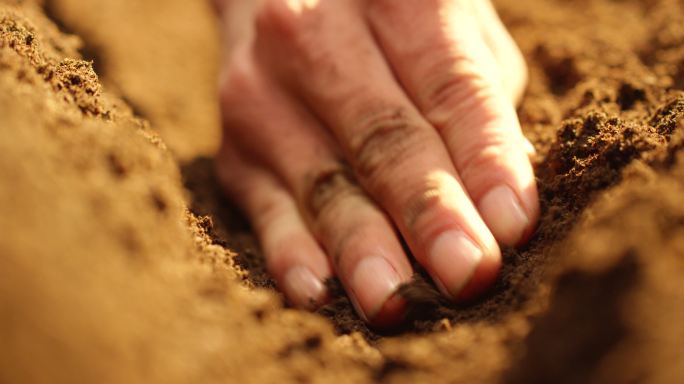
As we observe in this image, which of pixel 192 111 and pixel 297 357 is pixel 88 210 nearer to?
pixel 297 357

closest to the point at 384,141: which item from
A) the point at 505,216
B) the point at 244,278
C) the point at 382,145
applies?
the point at 382,145

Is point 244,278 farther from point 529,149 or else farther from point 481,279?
point 529,149

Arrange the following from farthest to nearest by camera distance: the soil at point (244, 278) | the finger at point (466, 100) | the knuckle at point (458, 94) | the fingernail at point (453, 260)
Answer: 1. the knuckle at point (458, 94)
2. the finger at point (466, 100)
3. the fingernail at point (453, 260)
4. the soil at point (244, 278)

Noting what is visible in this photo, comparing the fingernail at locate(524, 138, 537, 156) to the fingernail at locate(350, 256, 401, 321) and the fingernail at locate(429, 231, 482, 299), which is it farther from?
the fingernail at locate(350, 256, 401, 321)

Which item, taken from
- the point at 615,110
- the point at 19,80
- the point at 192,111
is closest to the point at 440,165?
the point at 615,110

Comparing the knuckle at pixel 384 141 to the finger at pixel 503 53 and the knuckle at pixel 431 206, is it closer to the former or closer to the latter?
the knuckle at pixel 431 206

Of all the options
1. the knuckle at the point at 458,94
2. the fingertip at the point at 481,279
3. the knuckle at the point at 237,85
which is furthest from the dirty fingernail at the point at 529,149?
Result: the knuckle at the point at 237,85
